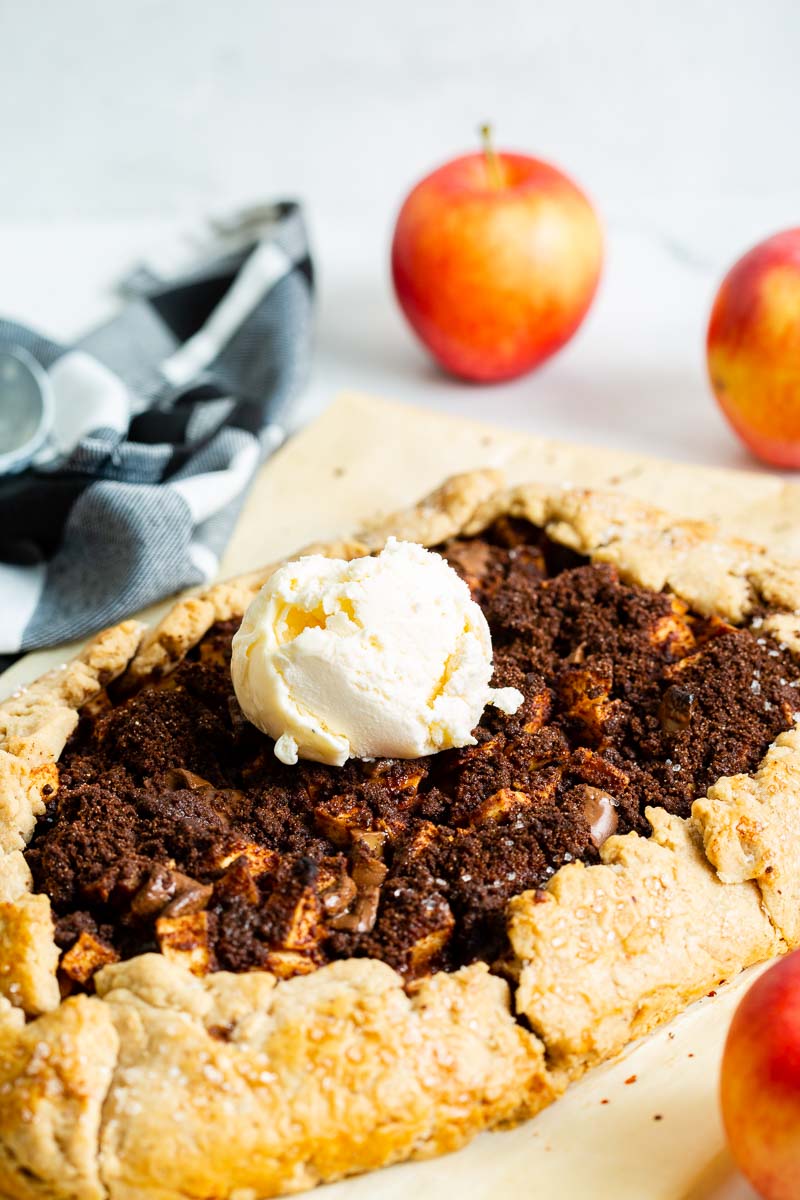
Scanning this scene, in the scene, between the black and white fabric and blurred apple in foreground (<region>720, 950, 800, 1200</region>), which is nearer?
blurred apple in foreground (<region>720, 950, 800, 1200</region>)

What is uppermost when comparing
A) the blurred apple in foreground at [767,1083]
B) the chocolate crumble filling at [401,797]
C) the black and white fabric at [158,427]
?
the black and white fabric at [158,427]

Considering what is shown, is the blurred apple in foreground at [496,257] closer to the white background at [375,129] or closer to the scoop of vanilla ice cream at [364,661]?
the white background at [375,129]

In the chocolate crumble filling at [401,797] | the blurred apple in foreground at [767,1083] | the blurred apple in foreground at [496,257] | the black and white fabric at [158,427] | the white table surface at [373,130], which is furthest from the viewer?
the white table surface at [373,130]

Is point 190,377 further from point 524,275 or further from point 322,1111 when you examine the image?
point 322,1111

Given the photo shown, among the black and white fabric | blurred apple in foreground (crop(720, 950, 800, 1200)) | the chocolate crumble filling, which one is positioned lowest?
blurred apple in foreground (crop(720, 950, 800, 1200))

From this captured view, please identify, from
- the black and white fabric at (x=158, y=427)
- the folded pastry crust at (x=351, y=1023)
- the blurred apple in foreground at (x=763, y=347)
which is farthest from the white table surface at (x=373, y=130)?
the folded pastry crust at (x=351, y=1023)

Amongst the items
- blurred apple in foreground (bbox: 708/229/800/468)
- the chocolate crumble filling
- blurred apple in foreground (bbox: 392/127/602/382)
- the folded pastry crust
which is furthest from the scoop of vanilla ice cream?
blurred apple in foreground (bbox: 392/127/602/382)

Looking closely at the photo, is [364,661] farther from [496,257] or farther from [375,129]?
[375,129]

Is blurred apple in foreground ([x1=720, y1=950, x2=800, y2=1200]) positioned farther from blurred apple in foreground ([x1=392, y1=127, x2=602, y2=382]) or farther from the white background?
the white background
